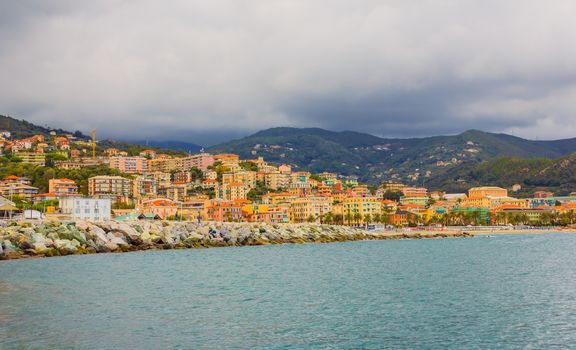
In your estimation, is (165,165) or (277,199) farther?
(165,165)

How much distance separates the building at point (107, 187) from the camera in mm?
125688

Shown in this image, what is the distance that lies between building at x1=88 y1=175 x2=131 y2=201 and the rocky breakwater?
57.7 metres

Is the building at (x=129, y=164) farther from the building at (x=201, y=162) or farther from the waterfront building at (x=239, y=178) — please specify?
the waterfront building at (x=239, y=178)

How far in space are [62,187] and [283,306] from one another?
105m

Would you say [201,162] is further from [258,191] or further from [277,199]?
[277,199]

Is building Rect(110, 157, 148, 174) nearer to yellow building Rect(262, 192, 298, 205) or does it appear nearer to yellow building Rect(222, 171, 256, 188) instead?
yellow building Rect(222, 171, 256, 188)

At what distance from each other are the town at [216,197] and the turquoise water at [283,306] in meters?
46.4

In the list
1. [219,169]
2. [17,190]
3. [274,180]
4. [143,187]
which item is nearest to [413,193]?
[274,180]

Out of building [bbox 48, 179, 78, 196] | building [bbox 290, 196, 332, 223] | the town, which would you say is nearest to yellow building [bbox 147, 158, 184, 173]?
the town

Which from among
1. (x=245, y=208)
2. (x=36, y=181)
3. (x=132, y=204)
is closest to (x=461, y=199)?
(x=245, y=208)

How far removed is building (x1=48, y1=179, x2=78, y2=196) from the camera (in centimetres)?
11740

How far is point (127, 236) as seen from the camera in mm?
54438

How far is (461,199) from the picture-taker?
537 feet

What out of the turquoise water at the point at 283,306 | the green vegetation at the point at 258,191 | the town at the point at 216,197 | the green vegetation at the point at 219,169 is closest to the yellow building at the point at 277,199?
the town at the point at 216,197
